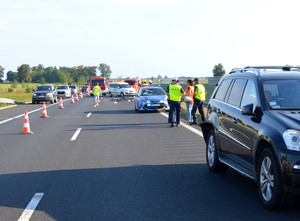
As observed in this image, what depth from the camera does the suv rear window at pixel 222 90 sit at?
8.43m

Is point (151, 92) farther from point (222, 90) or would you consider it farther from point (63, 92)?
point (63, 92)

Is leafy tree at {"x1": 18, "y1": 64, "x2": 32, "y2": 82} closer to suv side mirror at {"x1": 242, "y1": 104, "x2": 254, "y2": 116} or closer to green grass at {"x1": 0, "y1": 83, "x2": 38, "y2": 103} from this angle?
green grass at {"x1": 0, "y1": 83, "x2": 38, "y2": 103}

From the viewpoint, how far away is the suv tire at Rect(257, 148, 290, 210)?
5.73 metres

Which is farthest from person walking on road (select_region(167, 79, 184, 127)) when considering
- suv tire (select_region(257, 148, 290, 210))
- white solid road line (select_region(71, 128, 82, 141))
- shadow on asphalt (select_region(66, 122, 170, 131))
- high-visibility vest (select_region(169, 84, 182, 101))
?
suv tire (select_region(257, 148, 290, 210))

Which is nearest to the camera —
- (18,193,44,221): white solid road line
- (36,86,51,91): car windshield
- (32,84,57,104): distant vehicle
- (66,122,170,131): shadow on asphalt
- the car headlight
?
the car headlight

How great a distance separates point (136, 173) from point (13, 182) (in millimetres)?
2050

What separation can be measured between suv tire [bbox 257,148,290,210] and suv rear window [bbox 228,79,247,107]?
151cm

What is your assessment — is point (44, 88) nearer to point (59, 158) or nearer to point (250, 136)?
point (59, 158)

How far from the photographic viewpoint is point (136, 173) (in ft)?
27.9

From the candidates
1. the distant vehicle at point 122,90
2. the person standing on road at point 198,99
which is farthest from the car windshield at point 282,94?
the distant vehicle at point 122,90

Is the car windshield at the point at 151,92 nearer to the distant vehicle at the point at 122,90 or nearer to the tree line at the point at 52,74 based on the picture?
the distant vehicle at the point at 122,90

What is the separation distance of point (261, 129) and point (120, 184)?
99.7 inches

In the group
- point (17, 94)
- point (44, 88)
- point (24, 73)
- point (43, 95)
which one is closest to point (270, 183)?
point (43, 95)

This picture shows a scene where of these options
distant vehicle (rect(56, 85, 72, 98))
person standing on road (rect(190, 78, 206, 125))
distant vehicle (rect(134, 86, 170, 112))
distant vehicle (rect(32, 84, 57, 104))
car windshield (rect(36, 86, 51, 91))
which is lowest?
distant vehicle (rect(56, 85, 72, 98))
